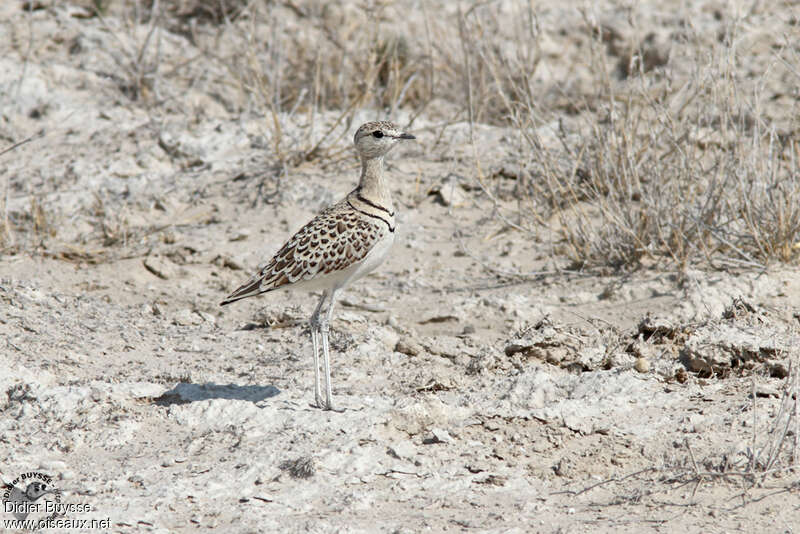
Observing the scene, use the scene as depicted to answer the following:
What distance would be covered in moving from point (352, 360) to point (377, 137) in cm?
108

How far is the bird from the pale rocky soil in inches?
17.0

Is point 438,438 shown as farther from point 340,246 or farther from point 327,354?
point 340,246

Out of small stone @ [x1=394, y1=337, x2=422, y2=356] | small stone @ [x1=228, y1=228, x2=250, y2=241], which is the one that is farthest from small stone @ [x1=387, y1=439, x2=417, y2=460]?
small stone @ [x1=228, y1=228, x2=250, y2=241]

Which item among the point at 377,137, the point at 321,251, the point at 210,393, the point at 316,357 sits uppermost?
the point at 377,137

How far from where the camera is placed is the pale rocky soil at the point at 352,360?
324cm

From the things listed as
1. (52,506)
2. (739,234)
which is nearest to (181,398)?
(52,506)

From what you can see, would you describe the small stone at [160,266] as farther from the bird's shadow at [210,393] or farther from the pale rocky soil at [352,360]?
the bird's shadow at [210,393]

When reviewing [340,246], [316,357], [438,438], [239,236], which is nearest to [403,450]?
[438,438]

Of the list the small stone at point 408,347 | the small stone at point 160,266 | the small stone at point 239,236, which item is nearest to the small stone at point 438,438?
the small stone at point 408,347

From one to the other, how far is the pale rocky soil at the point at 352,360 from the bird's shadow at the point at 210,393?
0.05ft

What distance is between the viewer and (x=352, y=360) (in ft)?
14.5

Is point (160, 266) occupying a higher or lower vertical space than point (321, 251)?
lower
